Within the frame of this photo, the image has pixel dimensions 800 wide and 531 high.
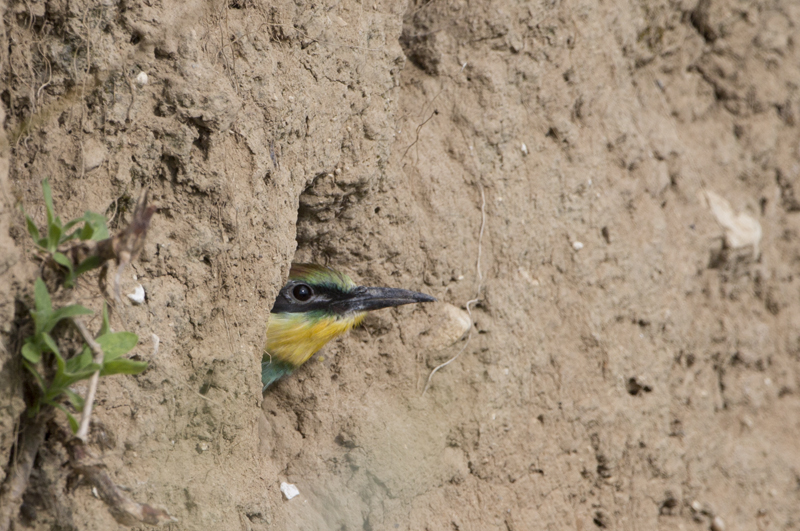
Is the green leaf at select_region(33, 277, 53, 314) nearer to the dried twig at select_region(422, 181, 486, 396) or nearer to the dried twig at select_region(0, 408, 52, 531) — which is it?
the dried twig at select_region(0, 408, 52, 531)

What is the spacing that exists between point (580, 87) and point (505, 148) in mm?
525

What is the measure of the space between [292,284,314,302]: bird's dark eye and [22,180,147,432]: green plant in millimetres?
1370

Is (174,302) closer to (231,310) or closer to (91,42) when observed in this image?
(231,310)

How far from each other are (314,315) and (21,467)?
1.50 metres

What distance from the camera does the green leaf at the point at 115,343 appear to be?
1.63 metres

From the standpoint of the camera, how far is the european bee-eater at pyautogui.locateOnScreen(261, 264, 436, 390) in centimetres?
288

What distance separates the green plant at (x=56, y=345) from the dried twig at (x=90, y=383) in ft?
A: 0.03

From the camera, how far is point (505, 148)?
123 inches

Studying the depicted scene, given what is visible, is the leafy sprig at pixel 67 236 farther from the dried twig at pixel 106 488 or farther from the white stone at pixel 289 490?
the white stone at pixel 289 490

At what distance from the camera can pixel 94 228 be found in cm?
167

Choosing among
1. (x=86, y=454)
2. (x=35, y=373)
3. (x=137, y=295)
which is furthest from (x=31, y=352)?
(x=137, y=295)

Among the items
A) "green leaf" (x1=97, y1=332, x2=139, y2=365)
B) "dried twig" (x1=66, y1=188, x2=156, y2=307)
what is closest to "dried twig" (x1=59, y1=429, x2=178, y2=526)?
"green leaf" (x1=97, y1=332, x2=139, y2=365)

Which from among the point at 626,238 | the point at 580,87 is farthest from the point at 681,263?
the point at 580,87

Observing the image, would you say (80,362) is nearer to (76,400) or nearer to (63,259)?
(76,400)
